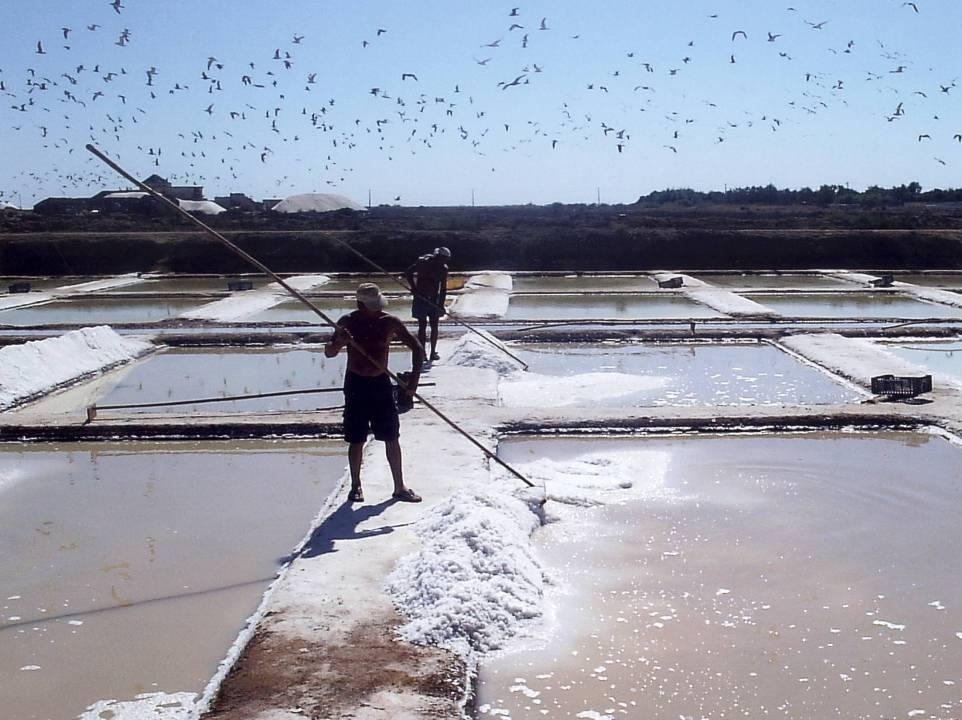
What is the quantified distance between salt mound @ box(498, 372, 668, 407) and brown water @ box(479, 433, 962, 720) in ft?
5.87

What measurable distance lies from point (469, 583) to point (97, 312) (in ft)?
40.2

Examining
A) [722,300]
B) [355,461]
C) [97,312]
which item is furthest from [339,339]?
[97,312]

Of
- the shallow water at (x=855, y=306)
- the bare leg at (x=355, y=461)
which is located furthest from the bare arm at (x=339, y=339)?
the shallow water at (x=855, y=306)

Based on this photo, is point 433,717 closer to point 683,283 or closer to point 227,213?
point 683,283

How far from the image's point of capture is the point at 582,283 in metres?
19.0

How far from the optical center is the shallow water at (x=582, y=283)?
17.5 metres

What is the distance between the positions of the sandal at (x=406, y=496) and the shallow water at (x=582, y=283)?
41.3ft

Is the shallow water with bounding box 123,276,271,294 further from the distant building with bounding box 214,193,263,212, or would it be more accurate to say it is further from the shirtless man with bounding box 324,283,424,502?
the distant building with bounding box 214,193,263,212

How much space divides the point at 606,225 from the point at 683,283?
32.6 feet

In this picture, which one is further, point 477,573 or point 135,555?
point 135,555

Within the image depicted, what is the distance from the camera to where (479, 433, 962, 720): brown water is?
3045 mm

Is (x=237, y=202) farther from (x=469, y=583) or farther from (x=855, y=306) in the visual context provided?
(x=469, y=583)

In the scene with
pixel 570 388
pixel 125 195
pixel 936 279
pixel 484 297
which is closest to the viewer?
pixel 570 388

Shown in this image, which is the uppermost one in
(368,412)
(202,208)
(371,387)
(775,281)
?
(202,208)
